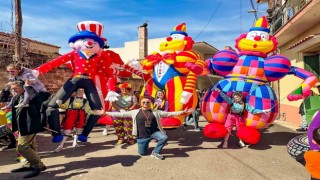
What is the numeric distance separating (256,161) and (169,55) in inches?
114

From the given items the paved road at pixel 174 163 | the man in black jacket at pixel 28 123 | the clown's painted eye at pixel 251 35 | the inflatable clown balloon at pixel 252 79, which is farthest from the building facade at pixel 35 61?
the clown's painted eye at pixel 251 35

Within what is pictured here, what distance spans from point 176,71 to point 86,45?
201 centimetres

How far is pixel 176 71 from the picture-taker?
21.6 ft

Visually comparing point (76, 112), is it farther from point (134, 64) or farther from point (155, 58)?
point (155, 58)

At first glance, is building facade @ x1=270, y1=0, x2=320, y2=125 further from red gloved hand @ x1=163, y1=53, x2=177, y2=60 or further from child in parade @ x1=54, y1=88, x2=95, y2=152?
child in parade @ x1=54, y1=88, x2=95, y2=152

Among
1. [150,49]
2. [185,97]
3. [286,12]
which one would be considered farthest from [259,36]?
[150,49]

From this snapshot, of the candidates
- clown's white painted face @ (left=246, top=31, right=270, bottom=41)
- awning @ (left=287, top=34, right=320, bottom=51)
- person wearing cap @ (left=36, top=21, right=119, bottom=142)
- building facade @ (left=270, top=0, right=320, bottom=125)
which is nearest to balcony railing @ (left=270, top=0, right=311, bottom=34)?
building facade @ (left=270, top=0, right=320, bottom=125)

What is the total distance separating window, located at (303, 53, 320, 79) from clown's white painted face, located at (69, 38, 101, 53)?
7.72 metres

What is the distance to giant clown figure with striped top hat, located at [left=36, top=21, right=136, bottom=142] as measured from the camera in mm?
5922

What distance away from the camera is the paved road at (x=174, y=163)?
14.4 ft

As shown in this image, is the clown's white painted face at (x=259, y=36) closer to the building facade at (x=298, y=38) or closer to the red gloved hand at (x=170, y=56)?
the red gloved hand at (x=170, y=56)

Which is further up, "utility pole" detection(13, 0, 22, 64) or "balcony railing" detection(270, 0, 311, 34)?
"balcony railing" detection(270, 0, 311, 34)

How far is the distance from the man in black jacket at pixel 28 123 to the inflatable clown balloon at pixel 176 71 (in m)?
2.52

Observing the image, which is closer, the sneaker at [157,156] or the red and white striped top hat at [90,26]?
the sneaker at [157,156]
